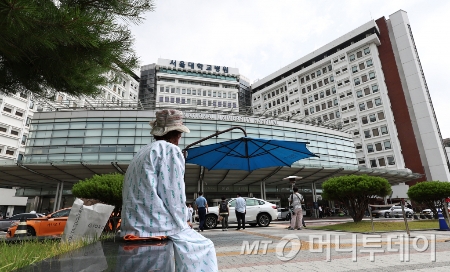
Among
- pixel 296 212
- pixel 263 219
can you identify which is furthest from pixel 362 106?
pixel 296 212

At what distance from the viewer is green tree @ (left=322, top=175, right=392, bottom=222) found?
37.0ft

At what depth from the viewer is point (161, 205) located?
1656 millimetres

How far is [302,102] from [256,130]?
3670cm

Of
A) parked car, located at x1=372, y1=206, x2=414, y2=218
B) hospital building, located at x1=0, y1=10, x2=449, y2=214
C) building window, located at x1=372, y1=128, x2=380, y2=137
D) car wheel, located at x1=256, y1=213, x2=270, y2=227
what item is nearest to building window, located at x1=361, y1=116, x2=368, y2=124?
hospital building, located at x1=0, y1=10, x2=449, y2=214

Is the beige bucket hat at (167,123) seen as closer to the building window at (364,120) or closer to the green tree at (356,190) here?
the green tree at (356,190)

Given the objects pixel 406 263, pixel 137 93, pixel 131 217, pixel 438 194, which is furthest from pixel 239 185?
pixel 137 93

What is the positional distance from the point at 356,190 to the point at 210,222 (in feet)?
25.6

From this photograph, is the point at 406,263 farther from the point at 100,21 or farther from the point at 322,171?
the point at 322,171

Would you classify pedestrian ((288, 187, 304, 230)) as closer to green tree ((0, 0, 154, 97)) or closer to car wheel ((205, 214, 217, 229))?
car wheel ((205, 214, 217, 229))

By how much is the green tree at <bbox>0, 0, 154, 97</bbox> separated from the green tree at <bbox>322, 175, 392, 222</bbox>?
10.4m

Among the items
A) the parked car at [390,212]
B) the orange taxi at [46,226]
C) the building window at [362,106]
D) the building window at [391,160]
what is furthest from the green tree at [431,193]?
the building window at [362,106]

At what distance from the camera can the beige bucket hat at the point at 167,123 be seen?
2.02 m

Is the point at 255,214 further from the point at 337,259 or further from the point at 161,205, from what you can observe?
the point at 161,205

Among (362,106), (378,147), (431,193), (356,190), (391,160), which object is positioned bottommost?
(431,193)
